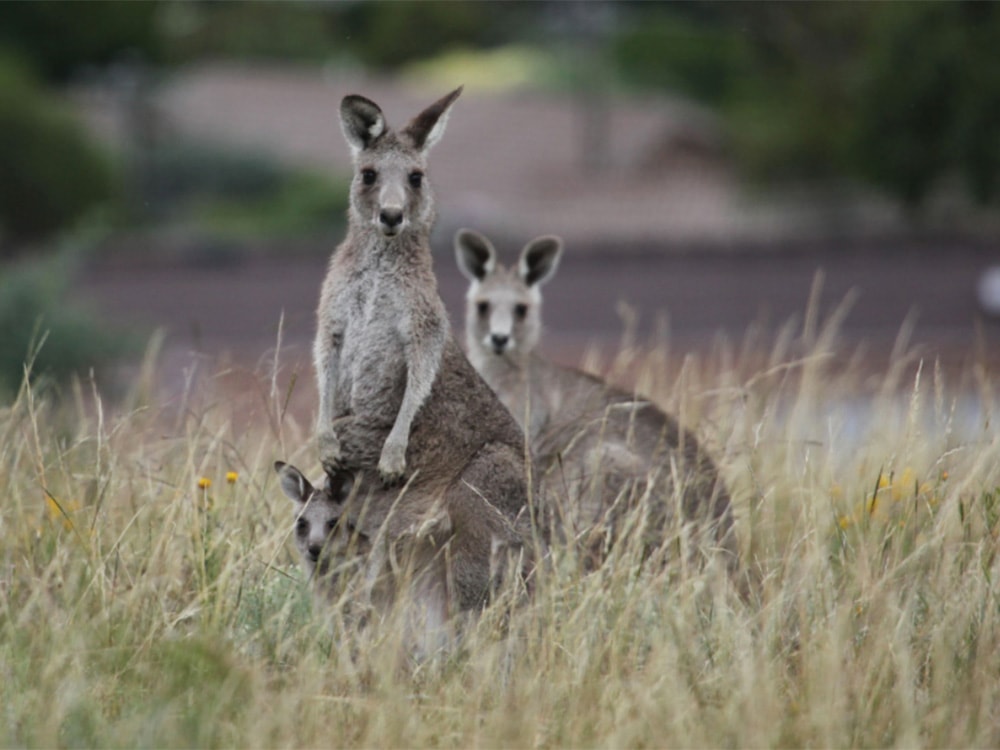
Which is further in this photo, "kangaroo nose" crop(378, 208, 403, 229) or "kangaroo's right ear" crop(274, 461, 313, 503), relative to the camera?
"kangaroo's right ear" crop(274, 461, 313, 503)

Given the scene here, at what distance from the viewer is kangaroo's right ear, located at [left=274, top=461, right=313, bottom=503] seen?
5.80 meters

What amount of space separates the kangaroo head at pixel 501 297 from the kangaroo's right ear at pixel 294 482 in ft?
8.91

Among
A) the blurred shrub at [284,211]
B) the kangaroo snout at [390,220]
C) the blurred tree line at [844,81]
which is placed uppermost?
the blurred tree line at [844,81]

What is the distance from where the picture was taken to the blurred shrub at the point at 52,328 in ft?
38.9

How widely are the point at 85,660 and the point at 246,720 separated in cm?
66

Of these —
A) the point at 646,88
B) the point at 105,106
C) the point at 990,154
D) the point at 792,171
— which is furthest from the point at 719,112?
the point at 990,154

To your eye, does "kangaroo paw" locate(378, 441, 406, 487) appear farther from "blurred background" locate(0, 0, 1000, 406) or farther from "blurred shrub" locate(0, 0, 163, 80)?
"blurred shrub" locate(0, 0, 163, 80)

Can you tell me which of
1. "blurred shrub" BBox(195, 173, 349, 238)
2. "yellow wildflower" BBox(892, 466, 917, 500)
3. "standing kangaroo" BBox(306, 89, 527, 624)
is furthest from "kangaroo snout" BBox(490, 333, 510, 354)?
"blurred shrub" BBox(195, 173, 349, 238)

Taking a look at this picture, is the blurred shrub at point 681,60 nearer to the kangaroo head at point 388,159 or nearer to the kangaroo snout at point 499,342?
the kangaroo snout at point 499,342

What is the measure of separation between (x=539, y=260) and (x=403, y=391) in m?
3.22

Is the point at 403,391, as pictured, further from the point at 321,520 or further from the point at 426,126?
the point at 426,126

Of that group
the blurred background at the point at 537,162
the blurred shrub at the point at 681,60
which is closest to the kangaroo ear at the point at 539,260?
Result: the blurred background at the point at 537,162

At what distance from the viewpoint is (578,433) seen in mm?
6828

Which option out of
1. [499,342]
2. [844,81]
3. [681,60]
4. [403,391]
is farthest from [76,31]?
[403,391]
